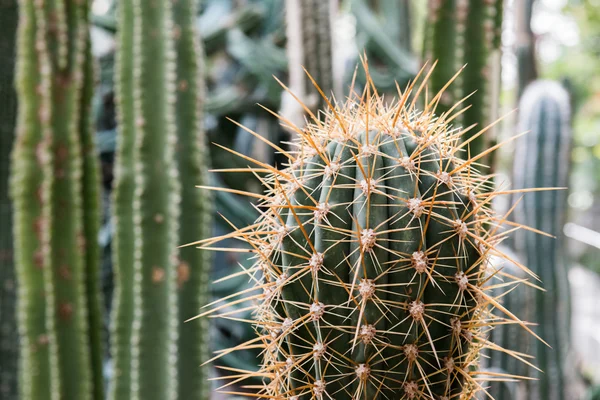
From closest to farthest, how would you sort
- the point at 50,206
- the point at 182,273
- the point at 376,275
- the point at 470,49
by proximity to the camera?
the point at 376,275 → the point at 470,49 → the point at 182,273 → the point at 50,206

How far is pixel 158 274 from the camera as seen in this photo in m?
1.86

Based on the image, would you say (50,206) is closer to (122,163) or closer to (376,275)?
(122,163)

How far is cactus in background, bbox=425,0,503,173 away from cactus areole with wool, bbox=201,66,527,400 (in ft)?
2.51

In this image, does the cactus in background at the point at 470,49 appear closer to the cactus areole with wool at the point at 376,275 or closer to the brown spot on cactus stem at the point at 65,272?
the cactus areole with wool at the point at 376,275

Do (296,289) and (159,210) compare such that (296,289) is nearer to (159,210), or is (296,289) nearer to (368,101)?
(368,101)

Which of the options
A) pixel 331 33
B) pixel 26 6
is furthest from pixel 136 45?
pixel 331 33

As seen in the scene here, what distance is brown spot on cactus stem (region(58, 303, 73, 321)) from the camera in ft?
6.62

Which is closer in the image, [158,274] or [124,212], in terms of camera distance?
[158,274]

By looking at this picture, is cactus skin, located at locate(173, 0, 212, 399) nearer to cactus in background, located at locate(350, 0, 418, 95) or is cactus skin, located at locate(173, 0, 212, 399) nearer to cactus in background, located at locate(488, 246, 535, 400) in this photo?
cactus in background, located at locate(488, 246, 535, 400)

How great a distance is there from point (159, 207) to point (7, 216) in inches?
33.7

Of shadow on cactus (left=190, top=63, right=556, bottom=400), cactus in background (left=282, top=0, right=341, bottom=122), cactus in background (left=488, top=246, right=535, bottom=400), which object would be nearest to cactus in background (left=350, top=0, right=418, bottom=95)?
cactus in background (left=282, top=0, right=341, bottom=122)

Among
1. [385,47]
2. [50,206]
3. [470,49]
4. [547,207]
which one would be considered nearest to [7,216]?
[50,206]

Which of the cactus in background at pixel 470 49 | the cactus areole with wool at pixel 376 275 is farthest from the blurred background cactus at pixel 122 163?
the cactus areole with wool at pixel 376 275

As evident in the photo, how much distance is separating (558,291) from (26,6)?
8.32 ft
